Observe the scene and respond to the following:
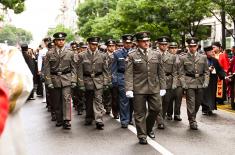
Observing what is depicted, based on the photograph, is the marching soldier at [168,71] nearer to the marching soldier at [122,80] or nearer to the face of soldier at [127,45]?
the face of soldier at [127,45]

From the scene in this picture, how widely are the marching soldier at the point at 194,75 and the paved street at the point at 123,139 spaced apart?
23.8 inches

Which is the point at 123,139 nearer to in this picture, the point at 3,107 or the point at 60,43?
the point at 60,43

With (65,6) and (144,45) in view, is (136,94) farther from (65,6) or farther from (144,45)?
(65,6)

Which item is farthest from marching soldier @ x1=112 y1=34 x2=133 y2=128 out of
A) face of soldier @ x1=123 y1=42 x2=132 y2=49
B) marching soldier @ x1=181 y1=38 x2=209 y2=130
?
marching soldier @ x1=181 y1=38 x2=209 y2=130

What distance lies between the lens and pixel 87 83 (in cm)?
1074

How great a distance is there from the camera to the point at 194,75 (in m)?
10.4

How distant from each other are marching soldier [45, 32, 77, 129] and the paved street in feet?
1.60

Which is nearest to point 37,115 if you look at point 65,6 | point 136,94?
point 136,94

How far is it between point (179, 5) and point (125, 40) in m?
11.7

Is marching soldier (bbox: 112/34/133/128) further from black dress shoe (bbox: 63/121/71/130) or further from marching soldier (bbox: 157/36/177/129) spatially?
black dress shoe (bbox: 63/121/71/130)

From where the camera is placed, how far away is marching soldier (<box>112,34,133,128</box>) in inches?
413

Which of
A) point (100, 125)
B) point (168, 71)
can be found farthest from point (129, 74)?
point (168, 71)

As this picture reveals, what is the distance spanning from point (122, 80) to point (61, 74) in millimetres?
1429

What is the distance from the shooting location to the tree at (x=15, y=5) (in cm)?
3183
